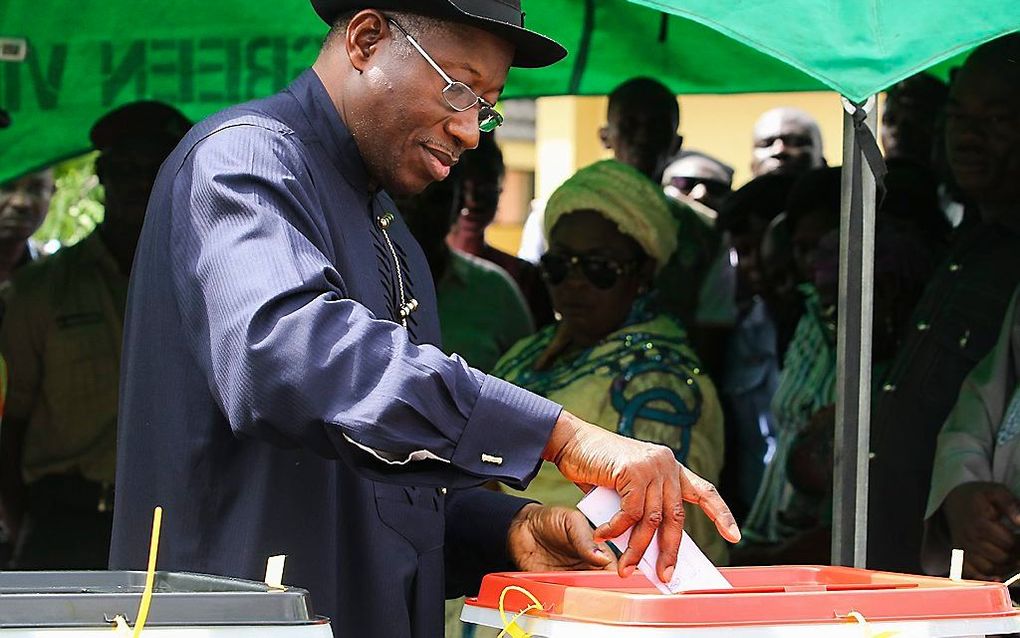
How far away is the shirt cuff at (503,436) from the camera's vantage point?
191 cm

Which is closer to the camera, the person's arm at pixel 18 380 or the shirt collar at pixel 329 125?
the shirt collar at pixel 329 125

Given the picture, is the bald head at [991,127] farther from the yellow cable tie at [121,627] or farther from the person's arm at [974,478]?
the yellow cable tie at [121,627]

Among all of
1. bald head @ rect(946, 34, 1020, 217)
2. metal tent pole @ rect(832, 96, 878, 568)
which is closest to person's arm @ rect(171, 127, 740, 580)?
metal tent pole @ rect(832, 96, 878, 568)

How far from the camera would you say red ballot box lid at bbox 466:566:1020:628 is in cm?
188

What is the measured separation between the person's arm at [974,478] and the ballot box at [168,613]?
224 centimetres

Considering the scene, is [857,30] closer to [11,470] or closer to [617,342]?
[617,342]

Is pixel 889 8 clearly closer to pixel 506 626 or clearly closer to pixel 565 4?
pixel 506 626

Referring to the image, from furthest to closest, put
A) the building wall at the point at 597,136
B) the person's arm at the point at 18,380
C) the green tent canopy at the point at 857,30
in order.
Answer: the building wall at the point at 597,136
the person's arm at the point at 18,380
the green tent canopy at the point at 857,30

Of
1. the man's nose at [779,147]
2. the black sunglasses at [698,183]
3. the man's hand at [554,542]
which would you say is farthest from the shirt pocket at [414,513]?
the black sunglasses at [698,183]

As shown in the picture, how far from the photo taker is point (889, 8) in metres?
2.81

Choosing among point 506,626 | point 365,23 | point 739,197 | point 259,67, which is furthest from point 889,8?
point 739,197

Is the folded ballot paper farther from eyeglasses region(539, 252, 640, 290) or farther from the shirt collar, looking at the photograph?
eyeglasses region(539, 252, 640, 290)

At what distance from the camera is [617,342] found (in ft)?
14.2

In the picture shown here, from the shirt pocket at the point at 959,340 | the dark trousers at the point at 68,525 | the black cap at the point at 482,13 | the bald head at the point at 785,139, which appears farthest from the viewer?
the bald head at the point at 785,139
